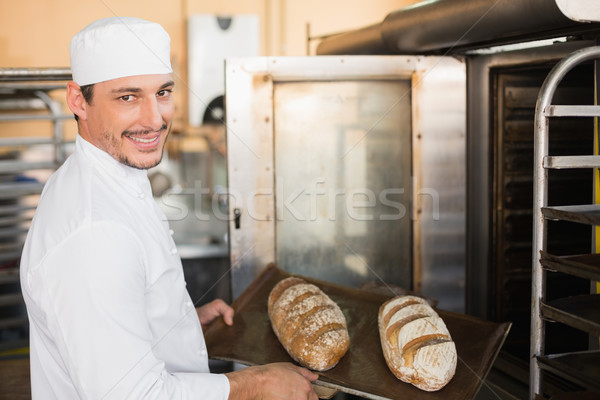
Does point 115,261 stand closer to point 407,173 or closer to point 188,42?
point 407,173

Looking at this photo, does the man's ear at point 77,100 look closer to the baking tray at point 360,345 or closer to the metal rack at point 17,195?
the baking tray at point 360,345

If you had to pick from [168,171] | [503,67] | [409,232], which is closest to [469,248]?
[409,232]

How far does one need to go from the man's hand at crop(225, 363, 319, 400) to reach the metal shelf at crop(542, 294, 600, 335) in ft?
1.93

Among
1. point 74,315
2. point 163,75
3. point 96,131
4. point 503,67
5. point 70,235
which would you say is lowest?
point 74,315

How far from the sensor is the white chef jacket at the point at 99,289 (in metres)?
1.05

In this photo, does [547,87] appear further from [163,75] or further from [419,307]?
[163,75]

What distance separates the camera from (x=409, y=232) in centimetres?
248

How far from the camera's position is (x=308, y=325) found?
1672 mm

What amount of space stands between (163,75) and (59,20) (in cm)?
381

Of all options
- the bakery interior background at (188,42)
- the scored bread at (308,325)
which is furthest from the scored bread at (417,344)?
the bakery interior background at (188,42)

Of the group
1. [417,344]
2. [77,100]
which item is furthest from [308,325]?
[77,100]

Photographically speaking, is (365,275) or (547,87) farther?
(365,275)

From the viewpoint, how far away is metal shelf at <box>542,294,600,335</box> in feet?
3.89

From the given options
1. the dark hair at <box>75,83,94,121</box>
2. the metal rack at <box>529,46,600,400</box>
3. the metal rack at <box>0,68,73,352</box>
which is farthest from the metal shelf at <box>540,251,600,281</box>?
the metal rack at <box>0,68,73,352</box>
